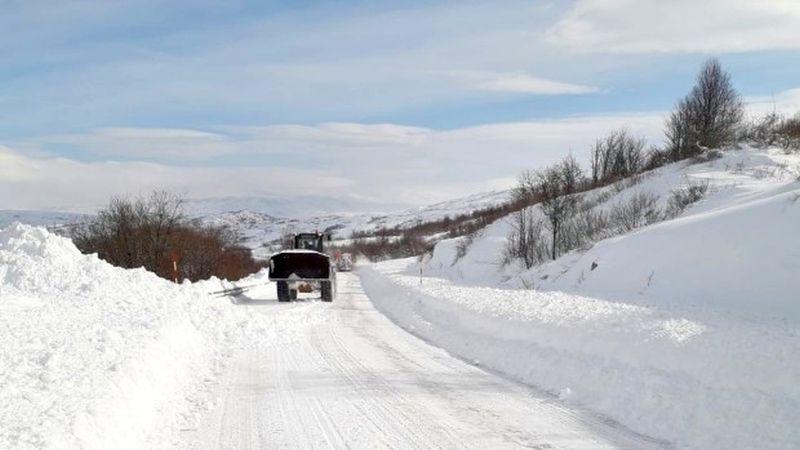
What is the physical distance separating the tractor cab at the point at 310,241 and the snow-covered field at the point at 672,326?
3.56 meters

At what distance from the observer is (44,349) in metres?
8.50

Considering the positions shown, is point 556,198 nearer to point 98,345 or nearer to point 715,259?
point 715,259

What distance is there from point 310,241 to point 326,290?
3.26 metres

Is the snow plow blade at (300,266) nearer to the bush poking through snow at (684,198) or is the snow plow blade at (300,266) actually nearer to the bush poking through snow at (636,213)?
the bush poking through snow at (636,213)

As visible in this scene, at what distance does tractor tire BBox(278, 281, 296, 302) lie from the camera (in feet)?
80.8

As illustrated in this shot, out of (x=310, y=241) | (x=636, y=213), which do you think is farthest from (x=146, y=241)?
(x=636, y=213)

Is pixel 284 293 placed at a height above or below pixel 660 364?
→ below

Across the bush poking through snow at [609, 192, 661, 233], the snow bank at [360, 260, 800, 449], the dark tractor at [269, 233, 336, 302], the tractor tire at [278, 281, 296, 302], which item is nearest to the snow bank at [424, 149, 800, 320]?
the bush poking through snow at [609, 192, 661, 233]

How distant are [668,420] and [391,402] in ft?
10.8

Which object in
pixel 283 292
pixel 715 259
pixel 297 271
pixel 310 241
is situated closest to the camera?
pixel 715 259

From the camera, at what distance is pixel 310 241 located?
1107 inches

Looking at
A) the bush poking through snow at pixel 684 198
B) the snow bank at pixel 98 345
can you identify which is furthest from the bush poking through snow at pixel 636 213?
the snow bank at pixel 98 345

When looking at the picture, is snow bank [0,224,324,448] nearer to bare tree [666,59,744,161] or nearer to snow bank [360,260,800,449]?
snow bank [360,260,800,449]

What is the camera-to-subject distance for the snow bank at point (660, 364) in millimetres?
6977
